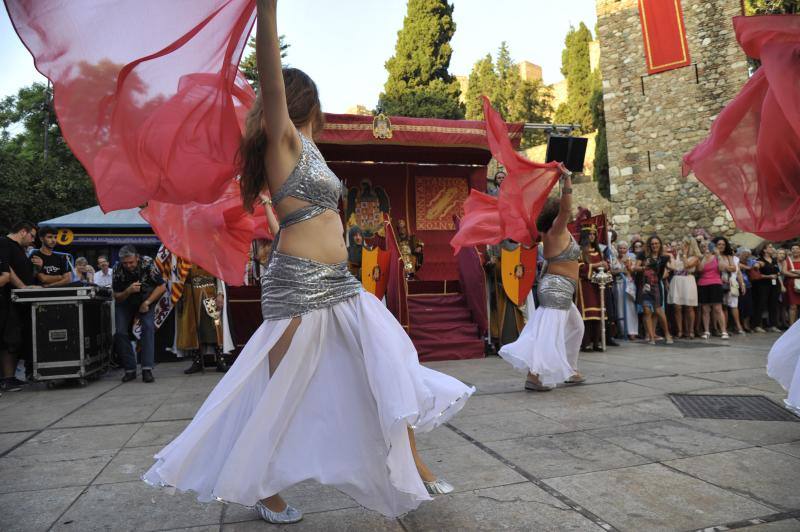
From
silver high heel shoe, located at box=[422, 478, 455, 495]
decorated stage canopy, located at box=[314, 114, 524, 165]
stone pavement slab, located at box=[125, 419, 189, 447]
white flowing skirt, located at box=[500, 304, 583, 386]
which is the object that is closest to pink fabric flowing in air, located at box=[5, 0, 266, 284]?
silver high heel shoe, located at box=[422, 478, 455, 495]

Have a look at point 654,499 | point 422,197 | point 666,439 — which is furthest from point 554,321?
point 422,197

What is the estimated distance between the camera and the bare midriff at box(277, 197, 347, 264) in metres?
2.42

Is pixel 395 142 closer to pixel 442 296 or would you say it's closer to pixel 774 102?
pixel 442 296

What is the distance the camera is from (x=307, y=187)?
2.41m

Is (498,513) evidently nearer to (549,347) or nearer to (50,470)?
(50,470)

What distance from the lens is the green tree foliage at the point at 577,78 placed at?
131 feet

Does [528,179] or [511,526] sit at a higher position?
[528,179]

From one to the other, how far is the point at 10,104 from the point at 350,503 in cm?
4745

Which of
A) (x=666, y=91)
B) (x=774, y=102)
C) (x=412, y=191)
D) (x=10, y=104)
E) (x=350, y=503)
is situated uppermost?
(x=10, y=104)

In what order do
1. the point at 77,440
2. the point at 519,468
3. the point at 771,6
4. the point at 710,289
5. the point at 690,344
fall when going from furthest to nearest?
the point at 771,6, the point at 710,289, the point at 690,344, the point at 77,440, the point at 519,468

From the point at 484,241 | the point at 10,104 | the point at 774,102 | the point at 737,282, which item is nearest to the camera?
the point at 774,102

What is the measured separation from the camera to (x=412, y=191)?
584 inches

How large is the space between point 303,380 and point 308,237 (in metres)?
0.60

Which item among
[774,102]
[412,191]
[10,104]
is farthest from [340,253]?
[10,104]
